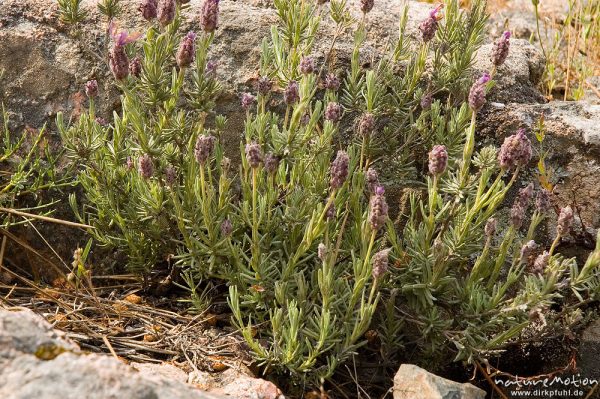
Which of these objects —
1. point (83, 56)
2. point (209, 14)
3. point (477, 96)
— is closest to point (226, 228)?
point (209, 14)

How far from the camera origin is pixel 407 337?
9.99 ft

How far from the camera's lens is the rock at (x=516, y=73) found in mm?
3729

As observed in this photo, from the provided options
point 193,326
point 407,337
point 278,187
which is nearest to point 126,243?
point 193,326

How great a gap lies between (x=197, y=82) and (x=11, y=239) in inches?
50.1

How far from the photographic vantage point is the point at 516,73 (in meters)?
3.83

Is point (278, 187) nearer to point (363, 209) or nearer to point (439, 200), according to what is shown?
point (363, 209)

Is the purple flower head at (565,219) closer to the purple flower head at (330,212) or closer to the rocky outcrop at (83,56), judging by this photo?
the purple flower head at (330,212)

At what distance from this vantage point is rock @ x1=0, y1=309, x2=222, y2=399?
1.63 meters

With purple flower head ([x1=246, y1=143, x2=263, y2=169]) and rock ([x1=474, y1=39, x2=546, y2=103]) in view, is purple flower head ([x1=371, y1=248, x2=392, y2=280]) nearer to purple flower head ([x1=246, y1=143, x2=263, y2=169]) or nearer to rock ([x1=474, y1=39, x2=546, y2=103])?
purple flower head ([x1=246, y1=143, x2=263, y2=169])

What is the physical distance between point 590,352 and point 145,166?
202 centimetres

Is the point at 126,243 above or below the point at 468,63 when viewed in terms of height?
below

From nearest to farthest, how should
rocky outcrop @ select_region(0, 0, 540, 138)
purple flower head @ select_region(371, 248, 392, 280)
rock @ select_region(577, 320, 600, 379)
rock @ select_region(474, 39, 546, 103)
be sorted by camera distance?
purple flower head @ select_region(371, 248, 392, 280)
rock @ select_region(577, 320, 600, 379)
rocky outcrop @ select_region(0, 0, 540, 138)
rock @ select_region(474, 39, 546, 103)

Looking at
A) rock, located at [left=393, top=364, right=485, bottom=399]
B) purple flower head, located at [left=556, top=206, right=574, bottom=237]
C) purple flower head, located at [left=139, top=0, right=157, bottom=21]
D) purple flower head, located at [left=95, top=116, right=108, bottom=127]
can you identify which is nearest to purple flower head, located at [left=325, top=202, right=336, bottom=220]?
rock, located at [left=393, top=364, right=485, bottom=399]

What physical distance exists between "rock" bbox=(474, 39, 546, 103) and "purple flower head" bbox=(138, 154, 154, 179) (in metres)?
1.78
